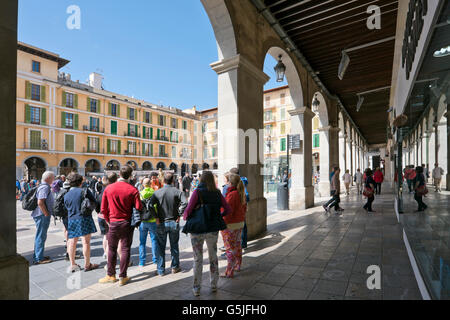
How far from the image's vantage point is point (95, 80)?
1328 inches

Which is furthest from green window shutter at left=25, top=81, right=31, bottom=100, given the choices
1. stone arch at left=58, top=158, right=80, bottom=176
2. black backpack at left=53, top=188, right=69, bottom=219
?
black backpack at left=53, top=188, right=69, bottom=219

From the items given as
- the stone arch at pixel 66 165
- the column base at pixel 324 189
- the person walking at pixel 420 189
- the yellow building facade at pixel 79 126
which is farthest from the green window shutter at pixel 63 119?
the person walking at pixel 420 189

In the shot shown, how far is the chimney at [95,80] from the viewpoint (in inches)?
1318

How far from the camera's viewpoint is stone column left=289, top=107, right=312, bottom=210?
9375 millimetres

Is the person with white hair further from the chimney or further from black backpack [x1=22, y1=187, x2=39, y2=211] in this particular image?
the chimney

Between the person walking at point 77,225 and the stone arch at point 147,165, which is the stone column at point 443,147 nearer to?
the person walking at point 77,225

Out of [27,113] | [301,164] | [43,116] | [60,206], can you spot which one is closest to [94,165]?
[43,116]

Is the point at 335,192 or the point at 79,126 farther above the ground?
the point at 79,126

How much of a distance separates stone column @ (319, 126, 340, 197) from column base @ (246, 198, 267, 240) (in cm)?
816

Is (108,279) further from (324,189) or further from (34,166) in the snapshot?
(34,166)

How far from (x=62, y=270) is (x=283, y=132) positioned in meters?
33.8

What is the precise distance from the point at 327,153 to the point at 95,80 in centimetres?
3284

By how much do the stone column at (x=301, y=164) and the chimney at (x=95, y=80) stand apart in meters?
32.7
